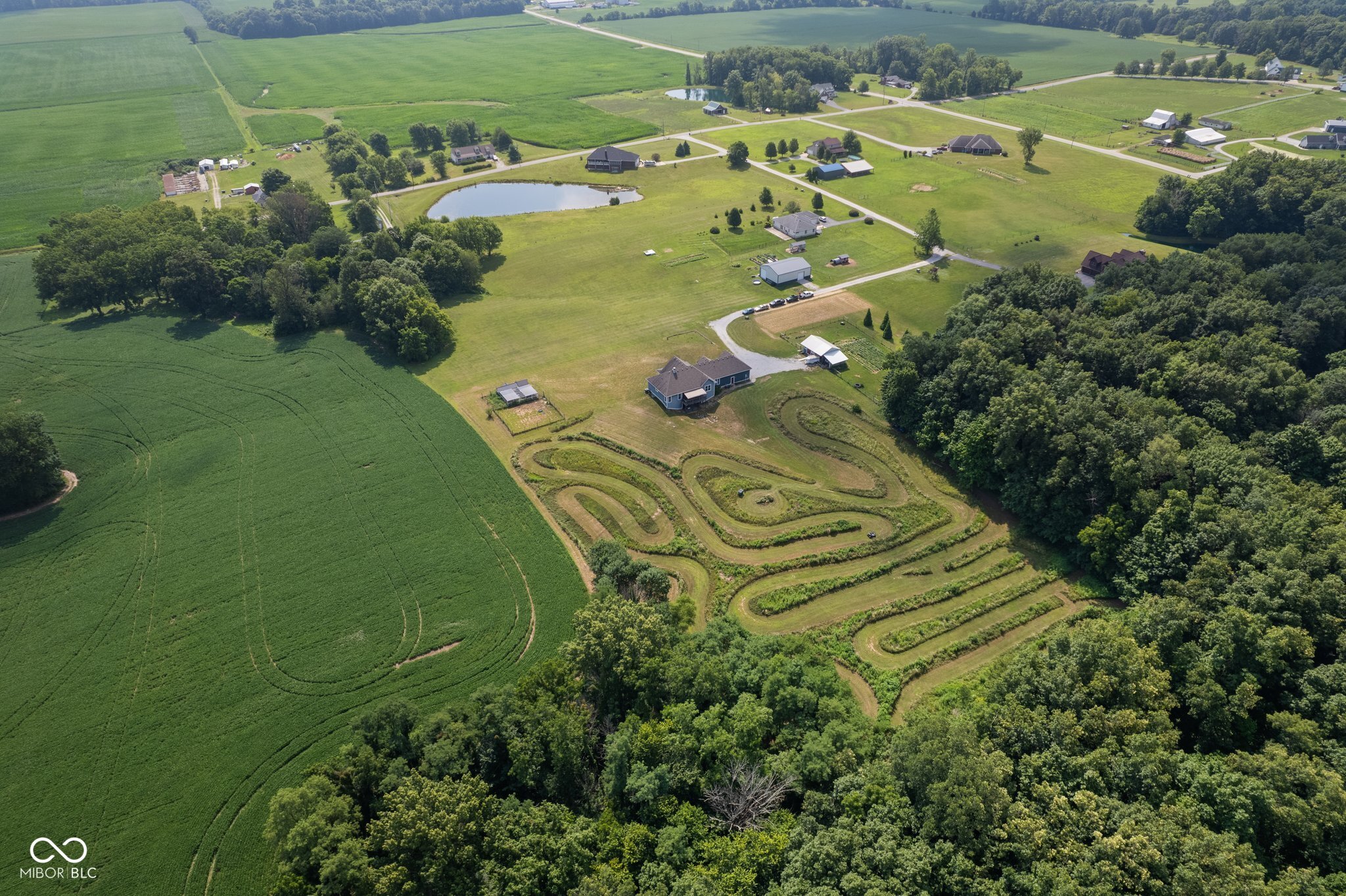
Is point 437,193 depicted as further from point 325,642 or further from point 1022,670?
point 1022,670

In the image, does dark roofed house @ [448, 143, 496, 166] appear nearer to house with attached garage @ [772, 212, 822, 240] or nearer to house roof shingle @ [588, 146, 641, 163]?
house roof shingle @ [588, 146, 641, 163]

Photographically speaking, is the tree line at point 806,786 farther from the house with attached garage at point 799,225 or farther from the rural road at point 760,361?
the house with attached garage at point 799,225

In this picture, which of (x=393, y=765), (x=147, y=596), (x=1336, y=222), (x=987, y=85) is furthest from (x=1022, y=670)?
(x=987, y=85)

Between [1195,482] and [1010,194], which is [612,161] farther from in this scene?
[1195,482]

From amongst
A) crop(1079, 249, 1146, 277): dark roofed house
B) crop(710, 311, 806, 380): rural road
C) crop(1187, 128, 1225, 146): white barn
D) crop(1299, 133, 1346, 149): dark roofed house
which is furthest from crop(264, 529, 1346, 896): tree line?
crop(1299, 133, 1346, 149): dark roofed house


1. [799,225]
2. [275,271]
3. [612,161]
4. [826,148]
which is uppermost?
[826,148]

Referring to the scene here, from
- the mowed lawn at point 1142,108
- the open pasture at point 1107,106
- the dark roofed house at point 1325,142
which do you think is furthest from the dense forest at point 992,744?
the mowed lawn at point 1142,108
